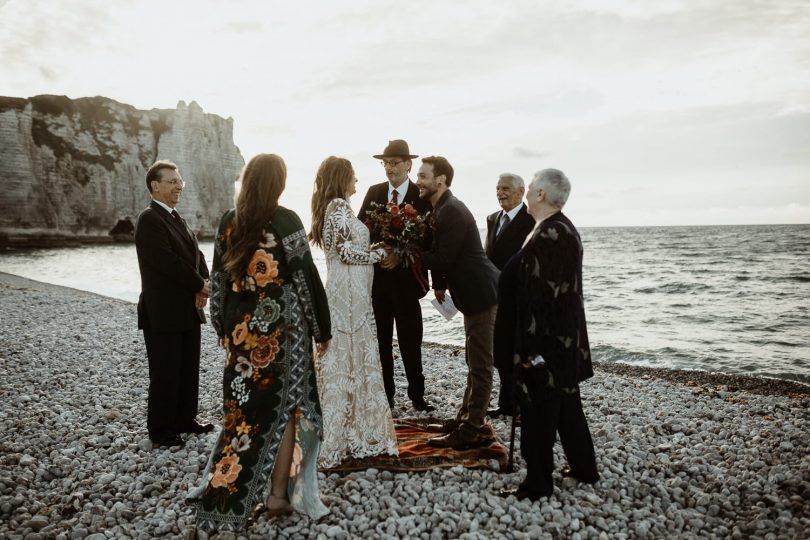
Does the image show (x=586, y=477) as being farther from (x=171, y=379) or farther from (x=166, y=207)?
(x=166, y=207)

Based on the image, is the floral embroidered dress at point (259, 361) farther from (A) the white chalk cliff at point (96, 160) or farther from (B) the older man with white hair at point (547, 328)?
(A) the white chalk cliff at point (96, 160)

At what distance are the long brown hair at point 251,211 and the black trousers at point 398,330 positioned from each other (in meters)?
2.55

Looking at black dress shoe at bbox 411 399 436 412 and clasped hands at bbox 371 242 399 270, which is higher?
clasped hands at bbox 371 242 399 270

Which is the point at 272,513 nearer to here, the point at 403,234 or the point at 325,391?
the point at 325,391

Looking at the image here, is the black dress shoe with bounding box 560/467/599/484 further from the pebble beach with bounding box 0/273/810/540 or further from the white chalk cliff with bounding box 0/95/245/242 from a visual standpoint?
the white chalk cliff with bounding box 0/95/245/242

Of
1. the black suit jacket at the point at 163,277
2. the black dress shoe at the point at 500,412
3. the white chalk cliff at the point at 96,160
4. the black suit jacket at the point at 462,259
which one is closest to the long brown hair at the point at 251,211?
the black suit jacket at the point at 163,277

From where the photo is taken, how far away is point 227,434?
3330 millimetres

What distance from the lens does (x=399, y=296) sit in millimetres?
5770

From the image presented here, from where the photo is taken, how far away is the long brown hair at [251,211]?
3258mm

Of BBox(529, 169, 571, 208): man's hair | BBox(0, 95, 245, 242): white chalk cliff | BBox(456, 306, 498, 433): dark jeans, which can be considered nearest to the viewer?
BBox(529, 169, 571, 208): man's hair

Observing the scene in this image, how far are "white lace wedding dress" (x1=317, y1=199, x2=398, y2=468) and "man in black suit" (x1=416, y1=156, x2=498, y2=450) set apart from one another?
72cm

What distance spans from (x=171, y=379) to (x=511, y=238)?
383 centimetres

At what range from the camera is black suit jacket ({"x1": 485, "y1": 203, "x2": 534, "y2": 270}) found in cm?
598

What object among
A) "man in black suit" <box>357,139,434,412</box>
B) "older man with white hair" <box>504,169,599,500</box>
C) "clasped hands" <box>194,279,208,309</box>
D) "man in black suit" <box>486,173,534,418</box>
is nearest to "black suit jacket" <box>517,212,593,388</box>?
"older man with white hair" <box>504,169,599,500</box>
